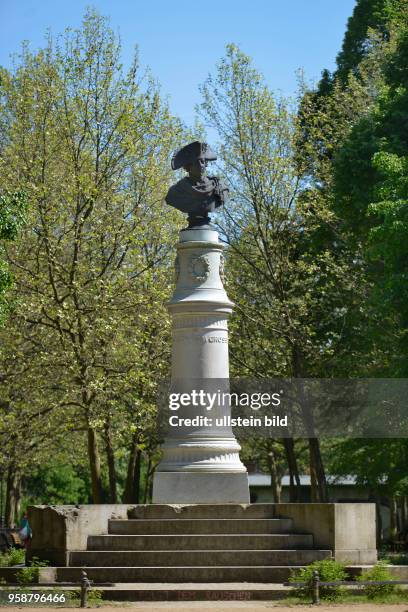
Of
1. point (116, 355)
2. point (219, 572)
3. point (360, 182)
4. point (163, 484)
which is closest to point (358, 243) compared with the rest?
point (360, 182)

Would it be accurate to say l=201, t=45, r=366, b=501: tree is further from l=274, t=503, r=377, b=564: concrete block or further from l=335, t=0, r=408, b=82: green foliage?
l=274, t=503, r=377, b=564: concrete block

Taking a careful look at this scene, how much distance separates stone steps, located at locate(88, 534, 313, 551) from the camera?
20.3 m

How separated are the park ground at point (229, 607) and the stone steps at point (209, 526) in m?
3.30

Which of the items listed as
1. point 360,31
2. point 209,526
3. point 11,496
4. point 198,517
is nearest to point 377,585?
point 209,526

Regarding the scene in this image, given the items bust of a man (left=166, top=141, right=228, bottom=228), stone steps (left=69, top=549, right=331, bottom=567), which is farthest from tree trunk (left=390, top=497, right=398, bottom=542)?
stone steps (left=69, top=549, right=331, bottom=567)

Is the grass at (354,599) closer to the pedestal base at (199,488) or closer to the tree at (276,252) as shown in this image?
the pedestal base at (199,488)

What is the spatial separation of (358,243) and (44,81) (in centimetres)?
1064

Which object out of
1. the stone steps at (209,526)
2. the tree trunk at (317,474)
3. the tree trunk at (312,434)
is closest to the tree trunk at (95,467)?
the tree trunk at (312,434)

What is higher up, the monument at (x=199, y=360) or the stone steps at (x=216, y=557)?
the monument at (x=199, y=360)

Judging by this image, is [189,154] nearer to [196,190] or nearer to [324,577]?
[196,190]

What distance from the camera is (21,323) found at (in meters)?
33.0

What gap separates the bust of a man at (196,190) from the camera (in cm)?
2520

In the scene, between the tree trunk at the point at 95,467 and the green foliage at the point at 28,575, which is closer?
the green foliage at the point at 28,575

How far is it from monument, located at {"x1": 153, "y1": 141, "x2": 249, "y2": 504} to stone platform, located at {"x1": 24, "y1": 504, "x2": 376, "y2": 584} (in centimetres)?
131
